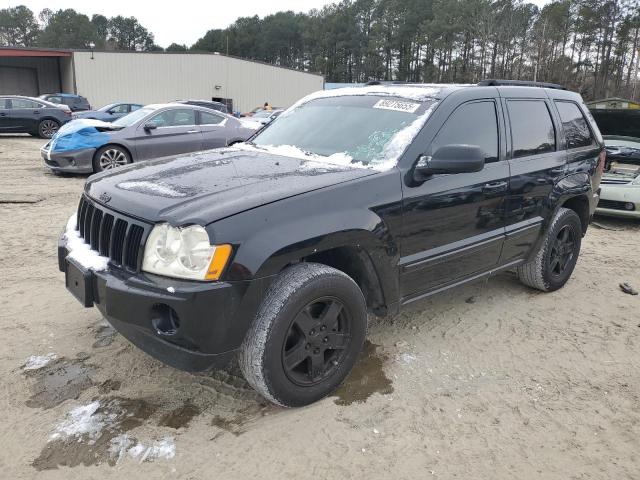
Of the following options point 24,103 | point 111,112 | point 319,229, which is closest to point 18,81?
point 111,112

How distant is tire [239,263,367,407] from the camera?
258 centimetres

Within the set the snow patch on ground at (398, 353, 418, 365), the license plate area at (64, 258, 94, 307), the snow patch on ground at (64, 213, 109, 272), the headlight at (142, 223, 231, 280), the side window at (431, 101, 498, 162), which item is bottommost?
the snow patch on ground at (398, 353, 418, 365)

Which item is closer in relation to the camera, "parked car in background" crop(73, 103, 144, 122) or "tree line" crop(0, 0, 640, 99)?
"parked car in background" crop(73, 103, 144, 122)

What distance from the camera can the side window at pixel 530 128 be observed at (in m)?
3.99

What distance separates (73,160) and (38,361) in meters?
6.97

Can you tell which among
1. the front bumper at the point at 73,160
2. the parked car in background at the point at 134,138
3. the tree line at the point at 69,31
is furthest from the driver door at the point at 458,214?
the tree line at the point at 69,31

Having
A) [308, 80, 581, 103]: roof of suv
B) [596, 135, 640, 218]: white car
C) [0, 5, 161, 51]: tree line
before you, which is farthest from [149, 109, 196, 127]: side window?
[0, 5, 161, 51]: tree line

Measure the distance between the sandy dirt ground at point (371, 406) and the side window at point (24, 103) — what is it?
50.2 ft

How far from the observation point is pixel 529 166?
13.2ft

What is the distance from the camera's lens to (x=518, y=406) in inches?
117

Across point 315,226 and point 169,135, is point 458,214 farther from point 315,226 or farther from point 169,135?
point 169,135

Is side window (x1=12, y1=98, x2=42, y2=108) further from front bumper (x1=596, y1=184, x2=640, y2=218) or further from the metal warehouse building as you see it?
front bumper (x1=596, y1=184, x2=640, y2=218)

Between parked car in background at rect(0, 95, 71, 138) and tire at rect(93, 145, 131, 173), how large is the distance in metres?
9.65

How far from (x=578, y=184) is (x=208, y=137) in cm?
761
